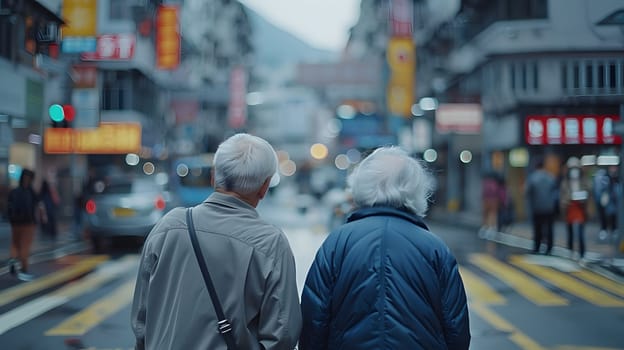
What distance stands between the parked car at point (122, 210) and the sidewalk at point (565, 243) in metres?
8.47

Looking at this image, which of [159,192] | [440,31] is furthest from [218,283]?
[440,31]

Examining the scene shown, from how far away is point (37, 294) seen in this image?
11469mm

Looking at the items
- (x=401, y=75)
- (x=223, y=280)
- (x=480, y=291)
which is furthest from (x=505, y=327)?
(x=401, y=75)

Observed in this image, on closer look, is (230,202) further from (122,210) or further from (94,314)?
(122,210)

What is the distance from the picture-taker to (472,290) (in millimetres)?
11594

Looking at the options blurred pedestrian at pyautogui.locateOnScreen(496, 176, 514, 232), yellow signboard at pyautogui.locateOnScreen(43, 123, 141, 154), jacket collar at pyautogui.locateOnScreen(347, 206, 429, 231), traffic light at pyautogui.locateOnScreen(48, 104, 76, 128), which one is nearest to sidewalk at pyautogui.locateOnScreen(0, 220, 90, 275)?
traffic light at pyautogui.locateOnScreen(48, 104, 76, 128)

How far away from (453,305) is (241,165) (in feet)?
3.40

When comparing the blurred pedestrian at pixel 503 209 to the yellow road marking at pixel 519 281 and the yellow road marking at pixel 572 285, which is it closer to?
the yellow road marking at pixel 519 281

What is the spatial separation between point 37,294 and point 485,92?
25.6 metres

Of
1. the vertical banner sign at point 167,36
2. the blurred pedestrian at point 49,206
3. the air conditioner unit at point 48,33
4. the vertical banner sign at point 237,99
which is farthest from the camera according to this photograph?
the vertical banner sign at point 237,99

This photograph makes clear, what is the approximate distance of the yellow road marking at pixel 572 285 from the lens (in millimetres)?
10664

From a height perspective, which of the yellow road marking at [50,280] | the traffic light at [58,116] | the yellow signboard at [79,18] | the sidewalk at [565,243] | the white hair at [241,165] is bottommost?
the yellow road marking at [50,280]

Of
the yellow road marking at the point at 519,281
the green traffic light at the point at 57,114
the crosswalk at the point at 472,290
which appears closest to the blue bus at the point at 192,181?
the green traffic light at the point at 57,114

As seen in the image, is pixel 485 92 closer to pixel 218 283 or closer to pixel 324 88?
pixel 218 283
